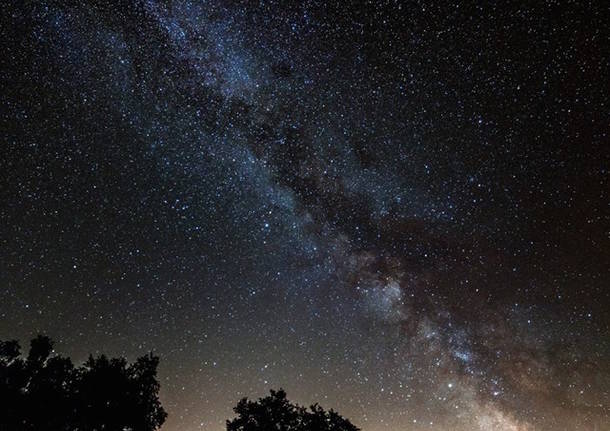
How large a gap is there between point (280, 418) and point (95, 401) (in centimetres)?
913

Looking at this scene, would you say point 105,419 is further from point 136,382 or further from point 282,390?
point 282,390

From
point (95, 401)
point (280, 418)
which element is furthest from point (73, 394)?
point (280, 418)

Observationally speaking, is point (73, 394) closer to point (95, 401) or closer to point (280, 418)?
point (95, 401)

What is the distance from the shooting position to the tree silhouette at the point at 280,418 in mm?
22938

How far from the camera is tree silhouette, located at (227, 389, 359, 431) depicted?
22.9m

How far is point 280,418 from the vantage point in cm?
2314

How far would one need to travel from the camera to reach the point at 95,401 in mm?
20734

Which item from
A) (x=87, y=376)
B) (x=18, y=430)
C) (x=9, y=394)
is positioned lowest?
(x=18, y=430)

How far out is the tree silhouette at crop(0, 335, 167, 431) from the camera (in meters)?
19.2

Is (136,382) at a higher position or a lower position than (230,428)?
higher

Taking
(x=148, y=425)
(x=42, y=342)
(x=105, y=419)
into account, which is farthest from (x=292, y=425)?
(x=42, y=342)

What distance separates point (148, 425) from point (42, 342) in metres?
6.51

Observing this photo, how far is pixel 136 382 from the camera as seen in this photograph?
2214cm

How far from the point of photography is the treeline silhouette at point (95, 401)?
63.4 ft
